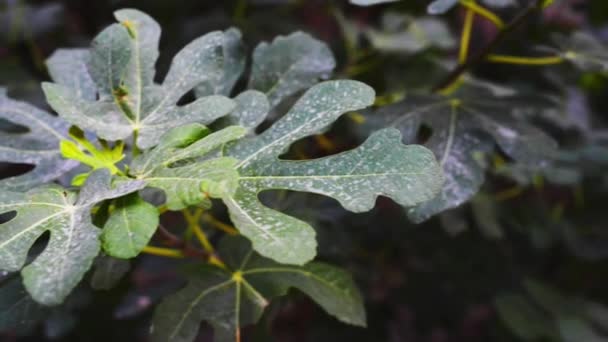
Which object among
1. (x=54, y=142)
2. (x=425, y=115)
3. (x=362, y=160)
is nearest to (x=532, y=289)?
(x=425, y=115)

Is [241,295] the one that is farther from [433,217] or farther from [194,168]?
[433,217]

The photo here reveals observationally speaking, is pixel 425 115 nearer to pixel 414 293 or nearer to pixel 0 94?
pixel 0 94

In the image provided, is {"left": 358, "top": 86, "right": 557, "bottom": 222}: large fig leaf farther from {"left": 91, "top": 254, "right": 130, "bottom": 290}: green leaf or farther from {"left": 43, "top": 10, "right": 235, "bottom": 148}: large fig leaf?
{"left": 91, "top": 254, "right": 130, "bottom": 290}: green leaf

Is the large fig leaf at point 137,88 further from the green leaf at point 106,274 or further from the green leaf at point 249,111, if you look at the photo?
the green leaf at point 106,274

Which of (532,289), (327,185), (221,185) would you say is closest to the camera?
(221,185)

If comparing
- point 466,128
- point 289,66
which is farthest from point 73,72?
point 466,128

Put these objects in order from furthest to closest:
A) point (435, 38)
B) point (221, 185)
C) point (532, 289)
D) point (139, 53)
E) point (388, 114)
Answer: point (532, 289), point (435, 38), point (388, 114), point (139, 53), point (221, 185)

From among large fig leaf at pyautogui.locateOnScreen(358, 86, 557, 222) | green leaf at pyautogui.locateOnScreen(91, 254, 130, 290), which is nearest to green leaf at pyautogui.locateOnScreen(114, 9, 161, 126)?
green leaf at pyautogui.locateOnScreen(91, 254, 130, 290)
